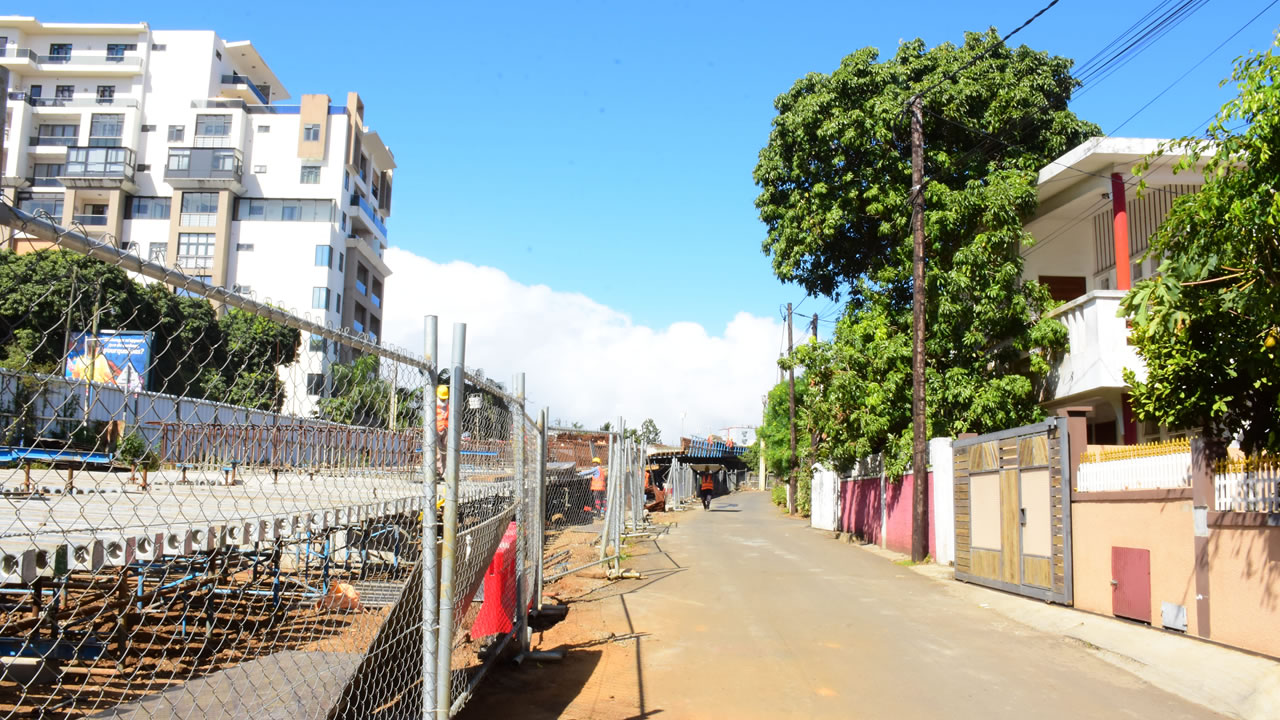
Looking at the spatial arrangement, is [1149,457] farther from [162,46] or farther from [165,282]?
[162,46]

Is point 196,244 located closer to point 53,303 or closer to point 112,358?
point 112,358

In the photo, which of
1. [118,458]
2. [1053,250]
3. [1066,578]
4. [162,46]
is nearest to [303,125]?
[162,46]

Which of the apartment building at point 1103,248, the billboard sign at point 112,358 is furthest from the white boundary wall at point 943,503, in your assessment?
the billboard sign at point 112,358

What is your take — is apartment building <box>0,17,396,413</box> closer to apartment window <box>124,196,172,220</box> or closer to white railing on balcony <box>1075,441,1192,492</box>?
apartment window <box>124,196,172,220</box>

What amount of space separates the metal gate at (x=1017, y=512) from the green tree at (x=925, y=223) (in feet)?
10.4

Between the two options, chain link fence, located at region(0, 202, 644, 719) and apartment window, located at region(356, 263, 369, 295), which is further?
apartment window, located at region(356, 263, 369, 295)

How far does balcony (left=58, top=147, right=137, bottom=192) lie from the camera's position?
191 feet

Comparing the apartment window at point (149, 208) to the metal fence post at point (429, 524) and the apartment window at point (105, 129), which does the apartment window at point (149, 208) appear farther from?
the metal fence post at point (429, 524)

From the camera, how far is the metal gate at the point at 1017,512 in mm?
11086

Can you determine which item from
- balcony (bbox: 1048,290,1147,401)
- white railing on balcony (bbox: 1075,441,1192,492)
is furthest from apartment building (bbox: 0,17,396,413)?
white railing on balcony (bbox: 1075,441,1192,492)

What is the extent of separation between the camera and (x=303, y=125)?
5916 cm

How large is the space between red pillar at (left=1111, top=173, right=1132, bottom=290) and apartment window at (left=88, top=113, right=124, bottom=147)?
63.5 meters

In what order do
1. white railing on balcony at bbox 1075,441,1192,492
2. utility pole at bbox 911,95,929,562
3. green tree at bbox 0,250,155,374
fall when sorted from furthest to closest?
utility pole at bbox 911,95,929,562, white railing on balcony at bbox 1075,441,1192,492, green tree at bbox 0,250,155,374

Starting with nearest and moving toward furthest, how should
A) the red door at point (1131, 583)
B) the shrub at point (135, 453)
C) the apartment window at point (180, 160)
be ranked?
the shrub at point (135, 453) → the red door at point (1131, 583) → the apartment window at point (180, 160)
